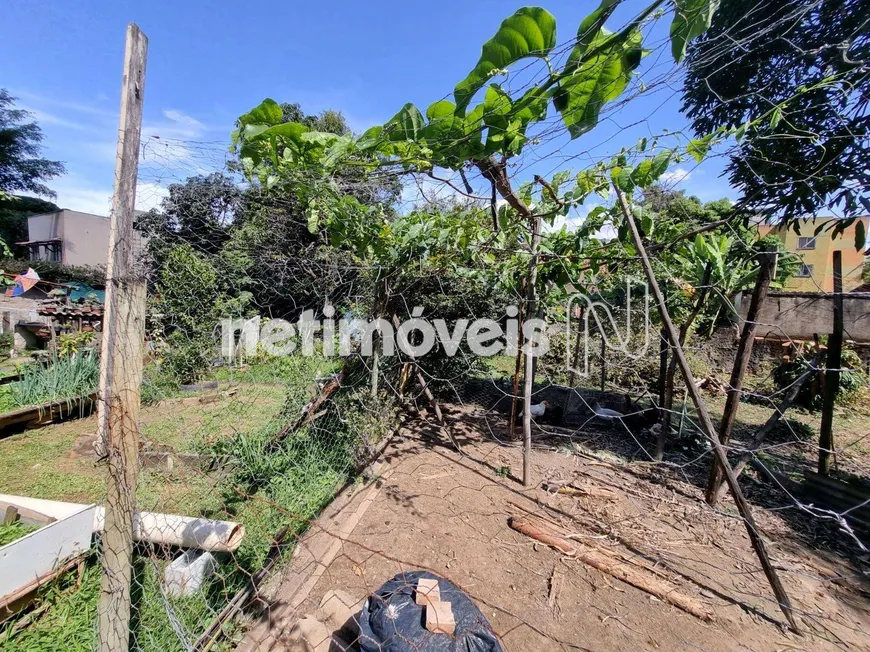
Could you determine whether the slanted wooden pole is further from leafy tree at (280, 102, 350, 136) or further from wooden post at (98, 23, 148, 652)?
leafy tree at (280, 102, 350, 136)

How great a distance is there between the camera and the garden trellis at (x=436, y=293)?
1.47 m

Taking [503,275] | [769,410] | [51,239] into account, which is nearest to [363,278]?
[503,275]

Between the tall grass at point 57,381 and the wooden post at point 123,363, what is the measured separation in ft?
15.5

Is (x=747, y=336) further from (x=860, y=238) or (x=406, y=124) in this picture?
(x=406, y=124)

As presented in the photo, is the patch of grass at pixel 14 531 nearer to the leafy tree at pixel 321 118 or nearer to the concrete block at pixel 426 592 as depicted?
the concrete block at pixel 426 592

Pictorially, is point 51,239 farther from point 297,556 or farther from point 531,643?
point 531,643

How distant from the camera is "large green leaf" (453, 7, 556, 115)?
1.15 metres

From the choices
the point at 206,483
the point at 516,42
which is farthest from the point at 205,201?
the point at 516,42

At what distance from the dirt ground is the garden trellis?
0.34 ft

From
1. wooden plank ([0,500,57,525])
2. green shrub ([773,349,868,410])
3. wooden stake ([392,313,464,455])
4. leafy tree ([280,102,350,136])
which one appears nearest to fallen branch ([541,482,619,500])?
wooden stake ([392,313,464,455])

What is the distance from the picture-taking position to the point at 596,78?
1.33m

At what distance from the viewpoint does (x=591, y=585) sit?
2.09 meters

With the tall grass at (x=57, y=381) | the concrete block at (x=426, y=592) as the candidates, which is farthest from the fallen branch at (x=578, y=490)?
the tall grass at (x=57, y=381)

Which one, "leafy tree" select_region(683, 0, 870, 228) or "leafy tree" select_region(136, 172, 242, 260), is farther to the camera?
"leafy tree" select_region(136, 172, 242, 260)
